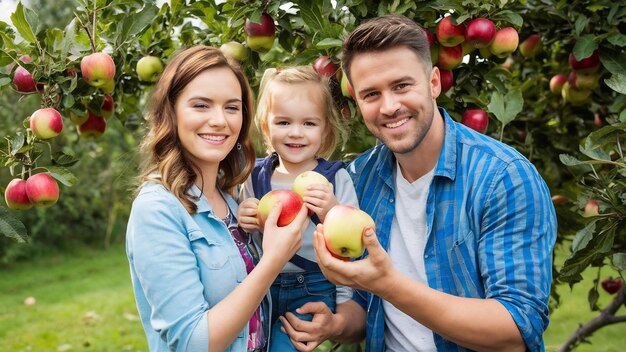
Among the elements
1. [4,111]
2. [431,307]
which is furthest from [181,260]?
[4,111]

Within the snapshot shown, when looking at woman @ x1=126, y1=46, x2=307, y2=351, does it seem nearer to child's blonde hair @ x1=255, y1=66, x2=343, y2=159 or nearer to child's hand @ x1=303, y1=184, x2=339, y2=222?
child's hand @ x1=303, y1=184, x2=339, y2=222

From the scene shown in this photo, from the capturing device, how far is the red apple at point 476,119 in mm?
2162

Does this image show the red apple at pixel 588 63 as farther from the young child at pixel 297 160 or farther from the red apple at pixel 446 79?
the young child at pixel 297 160

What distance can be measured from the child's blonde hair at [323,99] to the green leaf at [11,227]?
0.76 m

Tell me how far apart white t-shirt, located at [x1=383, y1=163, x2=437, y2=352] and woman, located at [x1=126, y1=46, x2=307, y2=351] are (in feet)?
0.97

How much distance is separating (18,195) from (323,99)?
95 centimetres

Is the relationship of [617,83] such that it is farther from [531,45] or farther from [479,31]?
[531,45]

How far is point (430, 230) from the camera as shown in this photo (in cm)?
173

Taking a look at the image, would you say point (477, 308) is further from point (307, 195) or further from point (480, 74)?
point (480, 74)

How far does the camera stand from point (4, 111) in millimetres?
7023

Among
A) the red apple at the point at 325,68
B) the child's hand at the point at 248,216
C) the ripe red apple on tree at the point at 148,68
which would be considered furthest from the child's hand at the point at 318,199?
the ripe red apple on tree at the point at 148,68

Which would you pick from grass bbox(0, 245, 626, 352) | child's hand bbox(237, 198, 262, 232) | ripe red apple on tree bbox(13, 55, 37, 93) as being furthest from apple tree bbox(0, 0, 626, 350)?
grass bbox(0, 245, 626, 352)

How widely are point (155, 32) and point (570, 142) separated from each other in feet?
5.35

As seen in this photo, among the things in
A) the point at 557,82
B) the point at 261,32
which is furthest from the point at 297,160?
the point at 557,82
